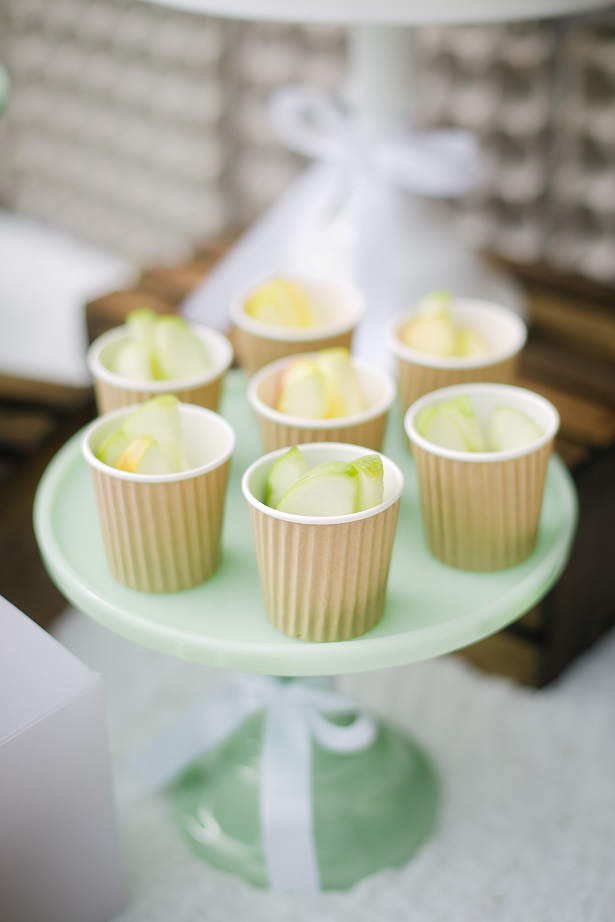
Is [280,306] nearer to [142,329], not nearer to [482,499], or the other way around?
[142,329]

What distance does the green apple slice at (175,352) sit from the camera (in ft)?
3.25

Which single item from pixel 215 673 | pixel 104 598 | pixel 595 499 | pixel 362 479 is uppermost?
pixel 362 479

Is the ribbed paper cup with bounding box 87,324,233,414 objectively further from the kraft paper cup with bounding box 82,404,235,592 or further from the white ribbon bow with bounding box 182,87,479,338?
the white ribbon bow with bounding box 182,87,479,338

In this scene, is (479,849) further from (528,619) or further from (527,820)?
(528,619)

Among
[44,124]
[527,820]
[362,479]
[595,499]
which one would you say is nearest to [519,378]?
[595,499]

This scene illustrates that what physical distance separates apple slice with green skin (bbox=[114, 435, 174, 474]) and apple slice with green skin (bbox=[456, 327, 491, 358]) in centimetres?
31

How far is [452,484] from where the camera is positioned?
86cm

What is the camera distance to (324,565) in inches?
31.1

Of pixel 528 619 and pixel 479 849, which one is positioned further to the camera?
pixel 528 619

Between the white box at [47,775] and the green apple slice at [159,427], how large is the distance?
0.17 metres

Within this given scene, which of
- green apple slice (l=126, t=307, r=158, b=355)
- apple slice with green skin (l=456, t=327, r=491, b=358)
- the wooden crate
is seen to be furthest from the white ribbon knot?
green apple slice (l=126, t=307, r=158, b=355)

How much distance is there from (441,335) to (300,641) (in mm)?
339

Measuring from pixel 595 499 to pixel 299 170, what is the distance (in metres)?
1.13

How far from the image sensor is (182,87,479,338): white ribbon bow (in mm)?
1333
